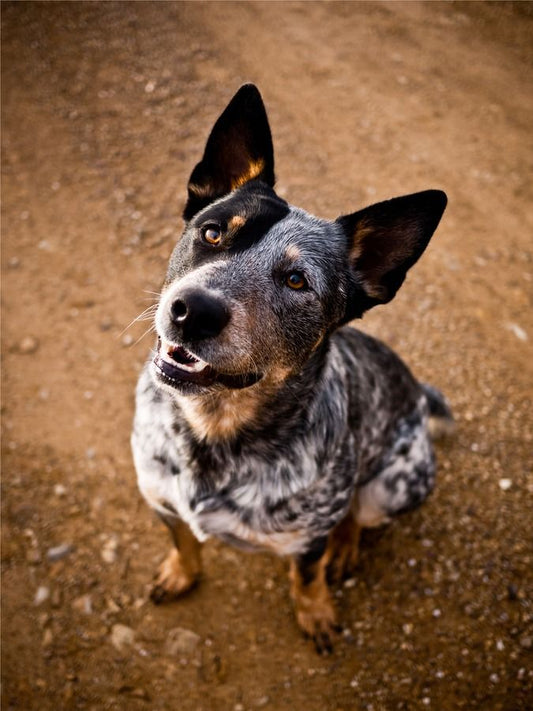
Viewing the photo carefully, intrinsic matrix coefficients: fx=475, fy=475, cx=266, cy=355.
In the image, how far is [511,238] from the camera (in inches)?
233

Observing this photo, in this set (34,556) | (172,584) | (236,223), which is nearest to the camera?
(236,223)

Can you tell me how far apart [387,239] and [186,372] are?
1.20m

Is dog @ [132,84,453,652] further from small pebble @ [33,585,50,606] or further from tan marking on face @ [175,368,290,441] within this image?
small pebble @ [33,585,50,606]

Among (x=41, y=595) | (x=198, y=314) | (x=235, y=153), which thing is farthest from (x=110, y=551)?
(x=235, y=153)

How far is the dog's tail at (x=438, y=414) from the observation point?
3988 mm

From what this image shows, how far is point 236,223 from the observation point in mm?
2262

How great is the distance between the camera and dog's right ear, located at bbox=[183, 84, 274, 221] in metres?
2.35

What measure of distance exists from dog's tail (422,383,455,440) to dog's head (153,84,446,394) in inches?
69.6

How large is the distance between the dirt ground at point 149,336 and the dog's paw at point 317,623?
12cm

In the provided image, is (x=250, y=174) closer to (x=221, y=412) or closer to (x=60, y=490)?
(x=221, y=412)

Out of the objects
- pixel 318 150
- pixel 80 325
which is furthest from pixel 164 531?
pixel 318 150

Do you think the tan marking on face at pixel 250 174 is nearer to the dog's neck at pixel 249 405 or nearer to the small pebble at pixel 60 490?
the dog's neck at pixel 249 405

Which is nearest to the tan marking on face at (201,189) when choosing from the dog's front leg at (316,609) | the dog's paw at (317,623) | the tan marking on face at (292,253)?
the tan marking on face at (292,253)

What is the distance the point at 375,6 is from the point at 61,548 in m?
10.1
